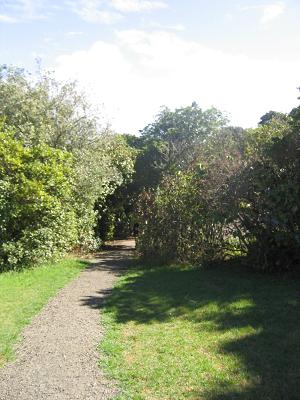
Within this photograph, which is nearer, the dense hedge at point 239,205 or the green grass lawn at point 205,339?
the green grass lawn at point 205,339

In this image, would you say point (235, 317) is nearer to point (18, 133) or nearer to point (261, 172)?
point (261, 172)

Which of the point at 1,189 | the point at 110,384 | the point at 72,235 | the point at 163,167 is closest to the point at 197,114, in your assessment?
the point at 163,167

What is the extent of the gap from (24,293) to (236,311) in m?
4.52

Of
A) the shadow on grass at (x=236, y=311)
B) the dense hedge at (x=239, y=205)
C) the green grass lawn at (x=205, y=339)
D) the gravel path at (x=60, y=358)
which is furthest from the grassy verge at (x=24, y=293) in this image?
the dense hedge at (x=239, y=205)

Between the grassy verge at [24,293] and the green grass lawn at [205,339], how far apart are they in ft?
4.37

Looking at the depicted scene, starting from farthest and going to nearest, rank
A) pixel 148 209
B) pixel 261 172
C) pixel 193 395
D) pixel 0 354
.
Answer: pixel 148 209, pixel 261 172, pixel 0 354, pixel 193 395

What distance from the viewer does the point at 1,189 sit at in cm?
1259

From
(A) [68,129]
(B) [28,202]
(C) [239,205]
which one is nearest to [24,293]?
(B) [28,202]

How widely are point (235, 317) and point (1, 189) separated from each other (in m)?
8.10

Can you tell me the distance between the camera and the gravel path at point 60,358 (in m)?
4.68

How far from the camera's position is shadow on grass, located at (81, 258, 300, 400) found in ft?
15.8

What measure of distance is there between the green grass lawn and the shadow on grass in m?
0.01

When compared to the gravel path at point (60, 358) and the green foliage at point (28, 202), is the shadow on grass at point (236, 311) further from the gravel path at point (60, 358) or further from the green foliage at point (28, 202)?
the green foliage at point (28, 202)

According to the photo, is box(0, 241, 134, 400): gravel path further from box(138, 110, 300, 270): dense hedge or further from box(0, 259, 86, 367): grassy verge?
box(138, 110, 300, 270): dense hedge
